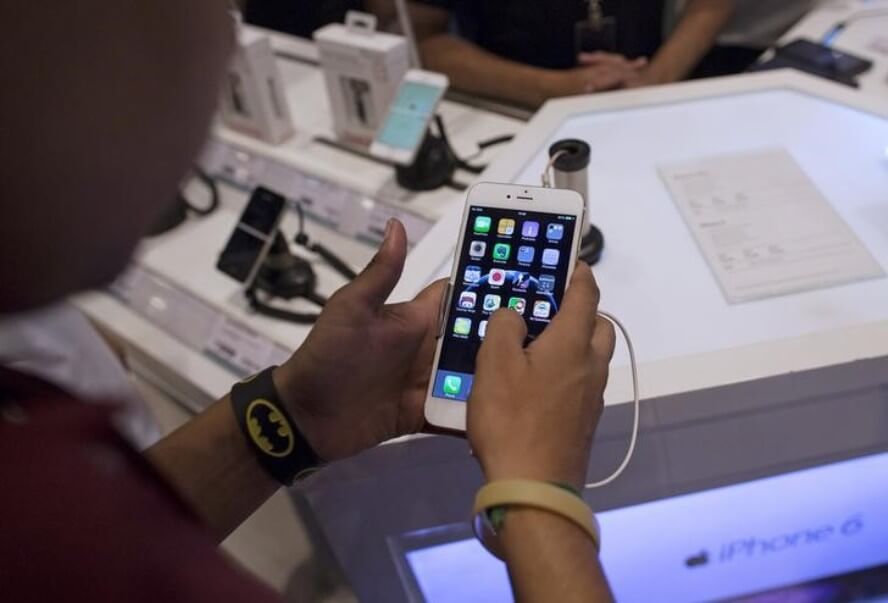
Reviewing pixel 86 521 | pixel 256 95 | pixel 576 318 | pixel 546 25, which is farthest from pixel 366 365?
pixel 546 25

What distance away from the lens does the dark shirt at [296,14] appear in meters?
1.21

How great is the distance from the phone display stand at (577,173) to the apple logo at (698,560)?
294mm

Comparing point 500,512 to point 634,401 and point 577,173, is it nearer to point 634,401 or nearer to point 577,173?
point 634,401

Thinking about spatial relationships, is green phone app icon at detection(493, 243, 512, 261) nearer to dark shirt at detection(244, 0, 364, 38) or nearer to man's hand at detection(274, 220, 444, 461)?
man's hand at detection(274, 220, 444, 461)

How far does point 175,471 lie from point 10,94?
44 centimetres

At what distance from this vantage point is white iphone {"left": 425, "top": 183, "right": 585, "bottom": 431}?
576 mm

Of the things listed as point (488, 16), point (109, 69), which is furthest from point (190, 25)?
point (488, 16)

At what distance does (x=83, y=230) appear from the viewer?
0.32 meters

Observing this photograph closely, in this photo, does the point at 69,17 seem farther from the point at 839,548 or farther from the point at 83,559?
the point at 839,548

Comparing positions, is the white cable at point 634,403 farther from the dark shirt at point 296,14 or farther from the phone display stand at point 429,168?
the dark shirt at point 296,14

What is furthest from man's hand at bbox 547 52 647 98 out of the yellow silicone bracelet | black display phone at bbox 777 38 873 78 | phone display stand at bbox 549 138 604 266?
the yellow silicone bracelet

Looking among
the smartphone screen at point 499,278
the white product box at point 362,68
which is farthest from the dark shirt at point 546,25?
the smartphone screen at point 499,278

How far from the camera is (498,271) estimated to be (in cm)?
60

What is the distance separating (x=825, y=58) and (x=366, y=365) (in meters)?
0.90
